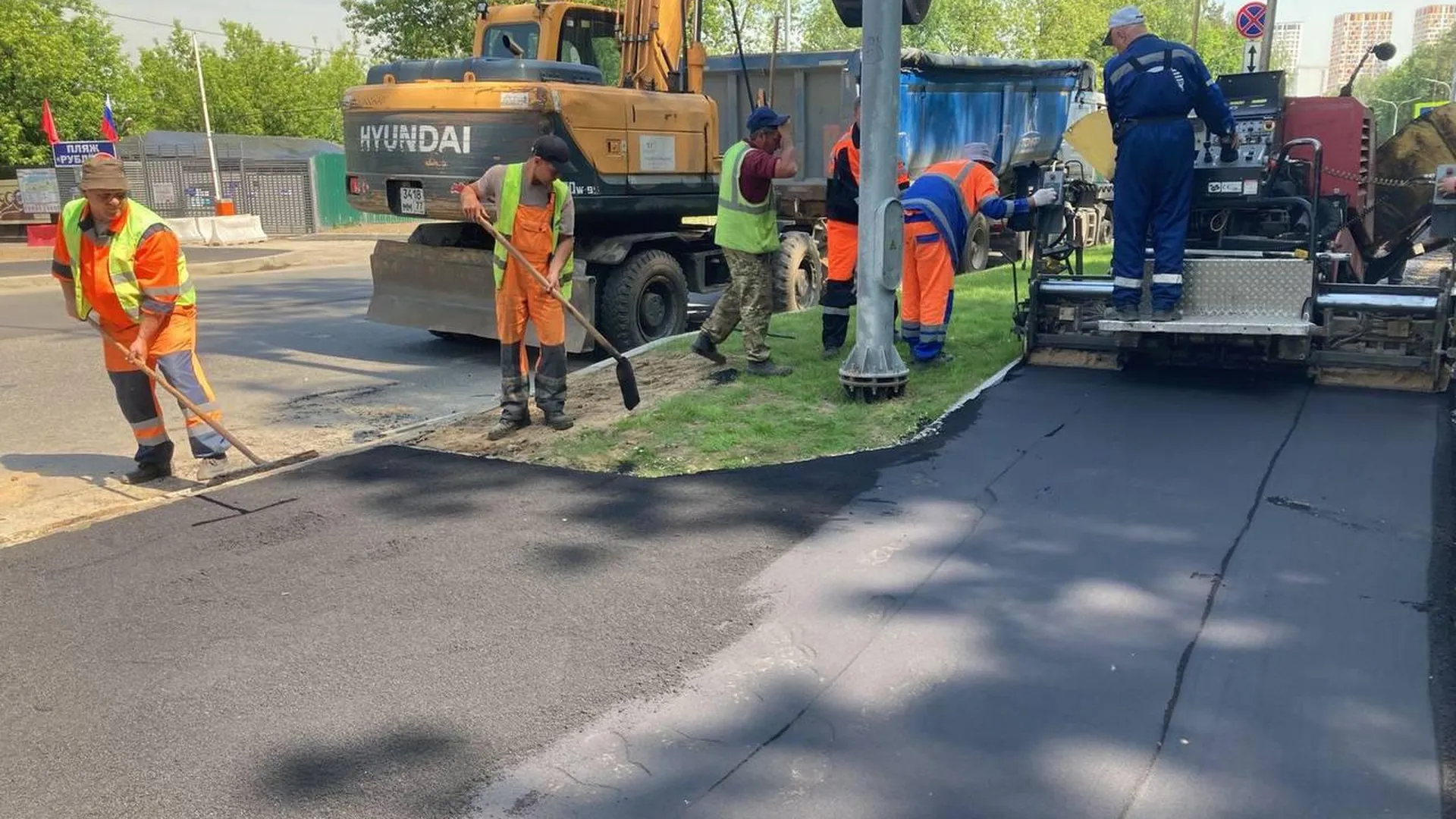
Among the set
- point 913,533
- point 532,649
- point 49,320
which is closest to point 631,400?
point 913,533

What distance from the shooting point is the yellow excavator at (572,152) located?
8.89m

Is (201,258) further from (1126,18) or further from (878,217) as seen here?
(1126,18)

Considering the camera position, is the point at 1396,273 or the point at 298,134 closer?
the point at 1396,273

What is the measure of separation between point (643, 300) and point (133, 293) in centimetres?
487

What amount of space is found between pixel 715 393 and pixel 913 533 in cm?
277

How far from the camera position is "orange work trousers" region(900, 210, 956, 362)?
24.7 feet

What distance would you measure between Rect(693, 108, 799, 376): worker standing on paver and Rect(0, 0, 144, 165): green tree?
92.5 feet

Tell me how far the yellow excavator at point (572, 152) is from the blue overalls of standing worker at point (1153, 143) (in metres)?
4.08

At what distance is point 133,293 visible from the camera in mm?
5848

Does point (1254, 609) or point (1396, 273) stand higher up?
point (1396, 273)

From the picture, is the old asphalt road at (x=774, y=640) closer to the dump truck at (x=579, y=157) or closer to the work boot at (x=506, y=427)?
A: the work boot at (x=506, y=427)

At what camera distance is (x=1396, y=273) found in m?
9.57

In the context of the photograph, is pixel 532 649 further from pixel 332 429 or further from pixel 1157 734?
pixel 332 429

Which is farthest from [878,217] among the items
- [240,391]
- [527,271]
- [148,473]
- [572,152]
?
[240,391]
